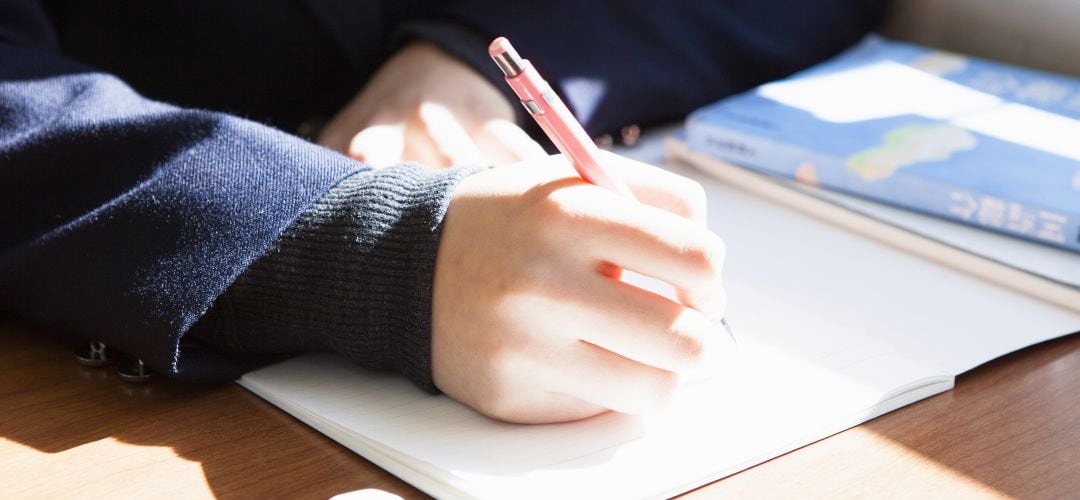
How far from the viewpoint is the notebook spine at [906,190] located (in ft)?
2.15

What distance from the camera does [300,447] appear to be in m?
0.50

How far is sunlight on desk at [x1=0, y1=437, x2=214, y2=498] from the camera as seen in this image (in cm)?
46

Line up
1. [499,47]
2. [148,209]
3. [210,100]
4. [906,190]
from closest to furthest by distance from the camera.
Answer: [499,47] < [148,209] < [906,190] < [210,100]

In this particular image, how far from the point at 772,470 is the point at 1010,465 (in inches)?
4.3

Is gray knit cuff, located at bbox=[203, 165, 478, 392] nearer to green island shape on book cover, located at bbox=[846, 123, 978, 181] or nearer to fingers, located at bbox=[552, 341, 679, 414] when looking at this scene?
fingers, located at bbox=[552, 341, 679, 414]

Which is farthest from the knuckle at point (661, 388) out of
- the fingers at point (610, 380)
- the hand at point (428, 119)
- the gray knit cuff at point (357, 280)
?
the hand at point (428, 119)

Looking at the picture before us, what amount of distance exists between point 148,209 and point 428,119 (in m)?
0.25

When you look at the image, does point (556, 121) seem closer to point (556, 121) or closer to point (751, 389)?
point (556, 121)

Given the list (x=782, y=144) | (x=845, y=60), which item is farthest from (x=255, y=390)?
(x=845, y=60)

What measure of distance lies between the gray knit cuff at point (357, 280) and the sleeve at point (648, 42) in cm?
31

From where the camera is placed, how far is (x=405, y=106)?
0.79 meters

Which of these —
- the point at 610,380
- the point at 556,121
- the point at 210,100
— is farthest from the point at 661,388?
the point at 210,100

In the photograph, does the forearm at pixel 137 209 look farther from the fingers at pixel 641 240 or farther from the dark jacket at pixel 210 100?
the fingers at pixel 641 240

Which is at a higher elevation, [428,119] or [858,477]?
[428,119]
